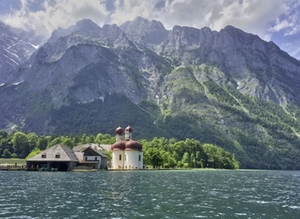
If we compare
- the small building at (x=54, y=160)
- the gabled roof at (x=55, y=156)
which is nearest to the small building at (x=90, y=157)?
the small building at (x=54, y=160)

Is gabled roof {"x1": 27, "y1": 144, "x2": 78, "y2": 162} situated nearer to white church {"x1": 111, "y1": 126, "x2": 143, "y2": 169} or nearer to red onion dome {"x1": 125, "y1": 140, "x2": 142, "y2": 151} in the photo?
white church {"x1": 111, "y1": 126, "x2": 143, "y2": 169}

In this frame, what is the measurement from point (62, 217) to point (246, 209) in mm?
16672

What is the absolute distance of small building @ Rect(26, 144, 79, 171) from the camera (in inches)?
4847

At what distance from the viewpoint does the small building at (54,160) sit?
123125 millimetres

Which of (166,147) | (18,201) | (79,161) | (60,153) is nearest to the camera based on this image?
(18,201)

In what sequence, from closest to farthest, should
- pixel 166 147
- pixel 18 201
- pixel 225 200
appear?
pixel 18 201, pixel 225 200, pixel 166 147

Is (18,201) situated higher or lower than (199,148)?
lower

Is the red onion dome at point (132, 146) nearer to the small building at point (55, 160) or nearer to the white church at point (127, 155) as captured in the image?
the white church at point (127, 155)

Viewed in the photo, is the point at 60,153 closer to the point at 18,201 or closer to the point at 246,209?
the point at 18,201

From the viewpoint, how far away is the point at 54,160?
122 meters

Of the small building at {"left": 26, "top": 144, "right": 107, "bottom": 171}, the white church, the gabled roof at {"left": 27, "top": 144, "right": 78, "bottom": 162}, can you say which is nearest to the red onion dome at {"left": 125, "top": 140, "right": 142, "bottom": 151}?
the white church

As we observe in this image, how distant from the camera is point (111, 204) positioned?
3522 centimetres

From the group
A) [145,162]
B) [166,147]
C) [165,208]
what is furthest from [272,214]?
[166,147]

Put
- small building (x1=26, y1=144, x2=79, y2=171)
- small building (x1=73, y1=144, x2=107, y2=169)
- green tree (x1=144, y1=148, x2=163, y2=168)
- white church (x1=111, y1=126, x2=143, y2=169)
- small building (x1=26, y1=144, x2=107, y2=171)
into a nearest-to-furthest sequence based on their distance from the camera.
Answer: small building (x1=26, y1=144, x2=79, y2=171), small building (x1=26, y1=144, x2=107, y2=171), small building (x1=73, y1=144, x2=107, y2=169), white church (x1=111, y1=126, x2=143, y2=169), green tree (x1=144, y1=148, x2=163, y2=168)
